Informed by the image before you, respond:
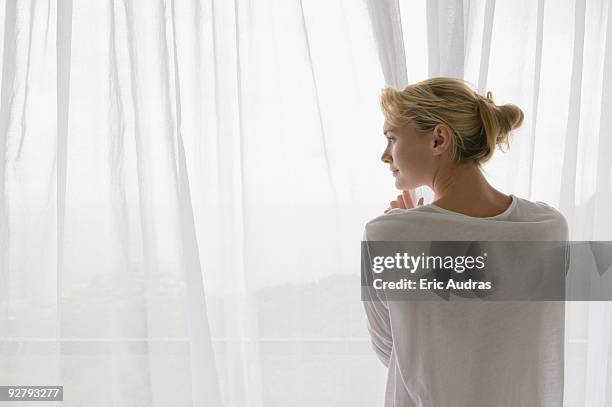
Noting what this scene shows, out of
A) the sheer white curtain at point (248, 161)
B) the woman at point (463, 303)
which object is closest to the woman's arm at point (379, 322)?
the woman at point (463, 303)

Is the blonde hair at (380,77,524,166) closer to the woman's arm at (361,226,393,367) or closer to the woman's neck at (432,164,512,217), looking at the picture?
the woman's neck at (432,164,512,217)

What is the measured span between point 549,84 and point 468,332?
2.40 feet

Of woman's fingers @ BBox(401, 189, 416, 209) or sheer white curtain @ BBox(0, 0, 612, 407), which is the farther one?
sheer white curtain @ BBox(0, 0, 612, 407)

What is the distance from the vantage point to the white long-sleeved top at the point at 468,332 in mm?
997

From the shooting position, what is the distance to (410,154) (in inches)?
42.4

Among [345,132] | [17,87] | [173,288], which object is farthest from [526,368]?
[17,87]

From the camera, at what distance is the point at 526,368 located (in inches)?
40.9

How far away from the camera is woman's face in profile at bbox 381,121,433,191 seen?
1.06 metres

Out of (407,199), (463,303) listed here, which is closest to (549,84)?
(407,199)

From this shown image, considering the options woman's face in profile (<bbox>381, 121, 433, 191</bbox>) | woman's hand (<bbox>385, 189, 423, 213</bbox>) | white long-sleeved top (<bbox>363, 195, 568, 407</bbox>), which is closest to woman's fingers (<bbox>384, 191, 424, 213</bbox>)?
woman's hand (<bbox>385, 189, 423, 213</bbox>)

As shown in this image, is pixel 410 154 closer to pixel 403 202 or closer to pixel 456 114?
pixel 456 114

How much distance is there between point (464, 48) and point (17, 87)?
1.09 meters

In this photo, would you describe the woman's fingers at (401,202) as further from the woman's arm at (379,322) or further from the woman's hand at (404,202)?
the woman's arm at (379,322)

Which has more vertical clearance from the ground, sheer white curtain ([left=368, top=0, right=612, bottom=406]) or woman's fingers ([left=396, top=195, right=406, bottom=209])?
sheer white curtain ([left=368, top=0, right=612, bottom=406])
